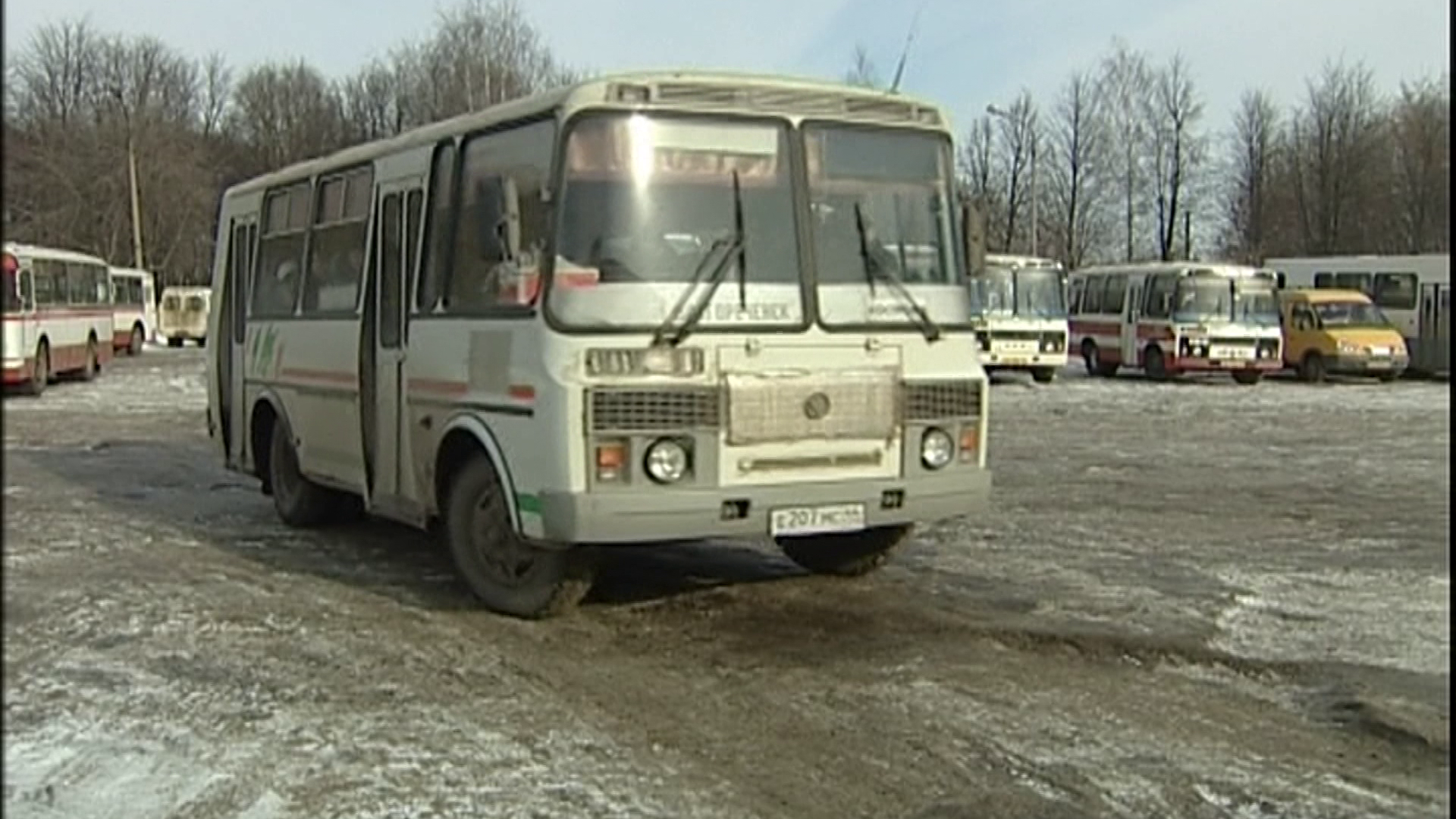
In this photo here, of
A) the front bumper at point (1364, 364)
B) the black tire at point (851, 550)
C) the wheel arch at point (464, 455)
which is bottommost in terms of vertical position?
the black tire at point (851, 550)

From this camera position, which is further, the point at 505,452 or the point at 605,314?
the point at 505,452

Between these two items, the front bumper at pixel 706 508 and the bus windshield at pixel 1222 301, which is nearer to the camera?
the front bumper at pixel 706 508

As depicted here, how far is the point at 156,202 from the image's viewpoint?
69.6 m

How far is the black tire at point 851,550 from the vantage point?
31.3 feet

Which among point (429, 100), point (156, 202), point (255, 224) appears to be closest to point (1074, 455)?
point (255, 224)

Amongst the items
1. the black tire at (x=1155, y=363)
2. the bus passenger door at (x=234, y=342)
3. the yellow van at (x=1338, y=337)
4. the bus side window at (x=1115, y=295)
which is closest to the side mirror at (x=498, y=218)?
the bus passenger door at (x=234, y=342)

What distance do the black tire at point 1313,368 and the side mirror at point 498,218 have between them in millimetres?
29541

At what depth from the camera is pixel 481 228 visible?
8359 millimetres

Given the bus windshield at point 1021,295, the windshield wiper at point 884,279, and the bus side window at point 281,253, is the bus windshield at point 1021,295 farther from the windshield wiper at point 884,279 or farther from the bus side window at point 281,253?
the windshield wiper at point 884,279

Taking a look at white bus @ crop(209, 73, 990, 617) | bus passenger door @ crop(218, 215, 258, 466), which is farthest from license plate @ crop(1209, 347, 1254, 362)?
white bus @ crop(209, 73, 990, 617)

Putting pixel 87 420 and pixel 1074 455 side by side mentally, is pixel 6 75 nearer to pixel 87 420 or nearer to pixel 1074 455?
pixel 1074 455

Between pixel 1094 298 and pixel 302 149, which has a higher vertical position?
pixel 302 149

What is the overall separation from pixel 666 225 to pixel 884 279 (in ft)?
4.31

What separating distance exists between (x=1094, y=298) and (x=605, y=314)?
3090 cm
